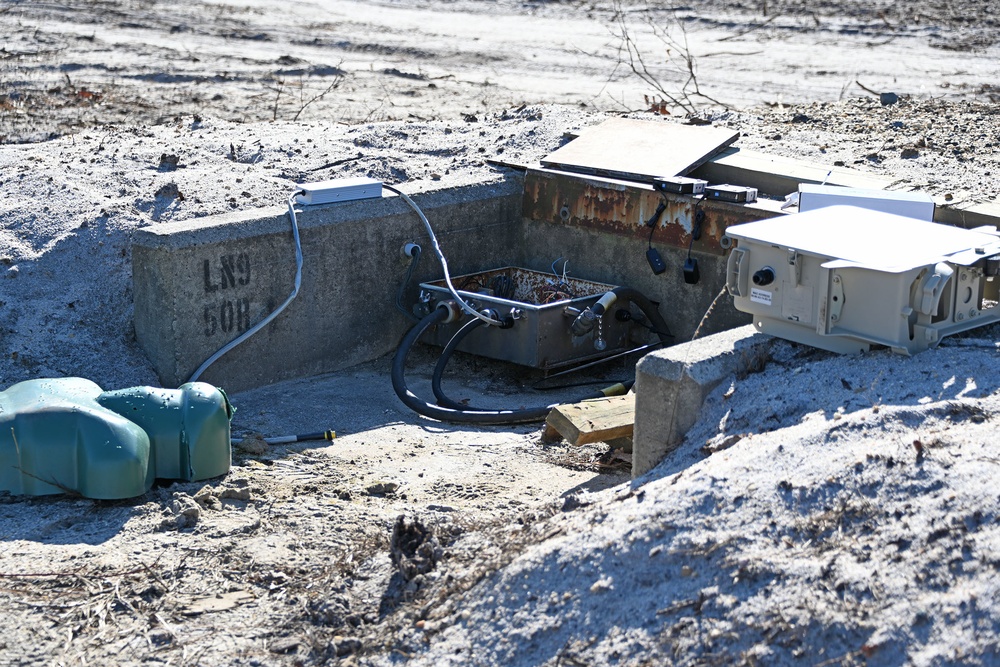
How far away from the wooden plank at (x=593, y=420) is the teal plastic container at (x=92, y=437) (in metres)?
1.67

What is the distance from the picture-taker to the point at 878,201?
5957mm

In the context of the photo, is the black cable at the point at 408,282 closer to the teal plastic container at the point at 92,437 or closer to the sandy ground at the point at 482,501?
the sandy ground at the point at 482,501

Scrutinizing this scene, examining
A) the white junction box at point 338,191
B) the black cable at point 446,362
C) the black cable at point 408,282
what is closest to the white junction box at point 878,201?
the black cable at point 446,362

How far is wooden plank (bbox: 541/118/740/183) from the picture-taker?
25.6ft

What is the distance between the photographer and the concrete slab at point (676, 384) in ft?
15.9

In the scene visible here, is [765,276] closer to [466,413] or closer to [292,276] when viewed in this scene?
[466,413]

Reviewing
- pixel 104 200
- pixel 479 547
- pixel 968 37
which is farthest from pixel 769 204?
pixel 968 37

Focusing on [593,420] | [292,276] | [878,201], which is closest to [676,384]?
[593,420]

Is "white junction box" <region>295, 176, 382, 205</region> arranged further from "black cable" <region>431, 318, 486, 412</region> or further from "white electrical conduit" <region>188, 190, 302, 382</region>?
"black cable" <region>431, 318, 486, 412</region>

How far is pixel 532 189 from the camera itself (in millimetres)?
8117

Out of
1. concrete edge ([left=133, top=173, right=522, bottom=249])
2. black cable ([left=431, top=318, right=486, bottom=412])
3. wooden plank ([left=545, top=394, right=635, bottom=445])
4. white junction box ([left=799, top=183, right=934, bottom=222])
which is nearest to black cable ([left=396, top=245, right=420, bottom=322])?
concrete edge ([left=133, top=173, right=522, bottom=249])

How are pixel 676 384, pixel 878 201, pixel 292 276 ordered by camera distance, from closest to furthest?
pixel 676 384 → pixel 878 201 → pixel 292 276

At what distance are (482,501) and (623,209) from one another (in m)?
2.87

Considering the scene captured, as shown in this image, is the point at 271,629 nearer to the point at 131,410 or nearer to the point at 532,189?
the point at 131,410
